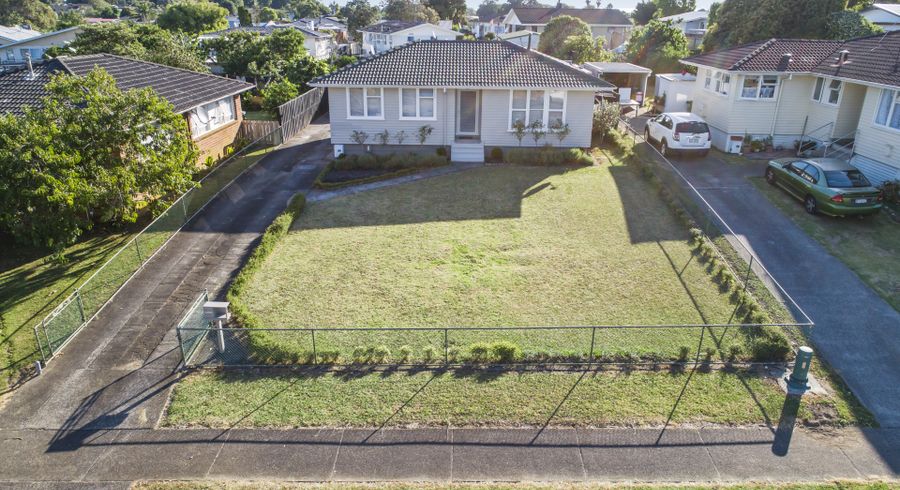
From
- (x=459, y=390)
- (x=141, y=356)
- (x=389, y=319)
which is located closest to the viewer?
(x=459, y=390)

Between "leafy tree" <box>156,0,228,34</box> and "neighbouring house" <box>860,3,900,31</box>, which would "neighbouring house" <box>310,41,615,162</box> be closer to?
"neighbouring house" <box>860,3,900,31</box>

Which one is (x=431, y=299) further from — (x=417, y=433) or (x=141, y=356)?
(x=141, y=356)

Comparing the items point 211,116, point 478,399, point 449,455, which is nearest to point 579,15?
point 211,116

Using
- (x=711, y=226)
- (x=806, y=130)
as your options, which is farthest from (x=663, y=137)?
(x=711, y=226)

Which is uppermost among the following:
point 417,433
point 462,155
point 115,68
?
point 115,68

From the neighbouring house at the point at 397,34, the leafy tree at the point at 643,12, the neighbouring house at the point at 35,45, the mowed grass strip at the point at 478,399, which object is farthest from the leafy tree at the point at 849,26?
the neighbouring house at the point at 35,45

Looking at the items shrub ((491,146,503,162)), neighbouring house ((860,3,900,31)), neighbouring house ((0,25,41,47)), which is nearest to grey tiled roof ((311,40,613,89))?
shrub ((491,146,503,162))
